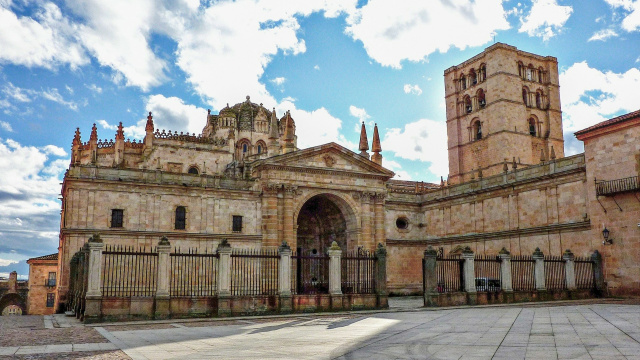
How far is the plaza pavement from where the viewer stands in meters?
9.98

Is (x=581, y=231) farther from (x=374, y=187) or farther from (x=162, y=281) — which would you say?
(x=162, y=281)

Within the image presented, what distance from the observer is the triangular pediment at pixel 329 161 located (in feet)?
115

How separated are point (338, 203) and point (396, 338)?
25.5 metres

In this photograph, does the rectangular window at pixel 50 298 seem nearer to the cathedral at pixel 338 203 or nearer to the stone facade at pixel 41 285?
the stone facade at pixel 41 285

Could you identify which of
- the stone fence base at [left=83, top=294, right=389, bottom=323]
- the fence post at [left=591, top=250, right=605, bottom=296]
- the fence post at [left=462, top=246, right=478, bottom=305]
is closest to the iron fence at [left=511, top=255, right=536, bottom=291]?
the fence post at [left=591, top=250, right=605, bottom=296]

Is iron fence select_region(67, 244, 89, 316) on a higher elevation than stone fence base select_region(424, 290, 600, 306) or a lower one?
A: higher

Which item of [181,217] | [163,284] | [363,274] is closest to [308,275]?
[181,217]

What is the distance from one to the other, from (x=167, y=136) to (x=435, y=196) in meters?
22.6

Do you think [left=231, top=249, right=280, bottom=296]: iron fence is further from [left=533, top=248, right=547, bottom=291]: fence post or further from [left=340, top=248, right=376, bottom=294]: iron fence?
[left=533, top=248, right=547, bottom=291]: fence post

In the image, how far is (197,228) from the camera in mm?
33781

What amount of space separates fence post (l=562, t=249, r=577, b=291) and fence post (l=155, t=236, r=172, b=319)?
2026 cm

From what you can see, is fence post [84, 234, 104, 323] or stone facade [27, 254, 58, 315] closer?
fence post [84, 234, 104, 323]

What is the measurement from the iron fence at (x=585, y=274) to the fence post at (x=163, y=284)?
20816mm

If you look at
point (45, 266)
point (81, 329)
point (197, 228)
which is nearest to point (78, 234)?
point (197, 228)
